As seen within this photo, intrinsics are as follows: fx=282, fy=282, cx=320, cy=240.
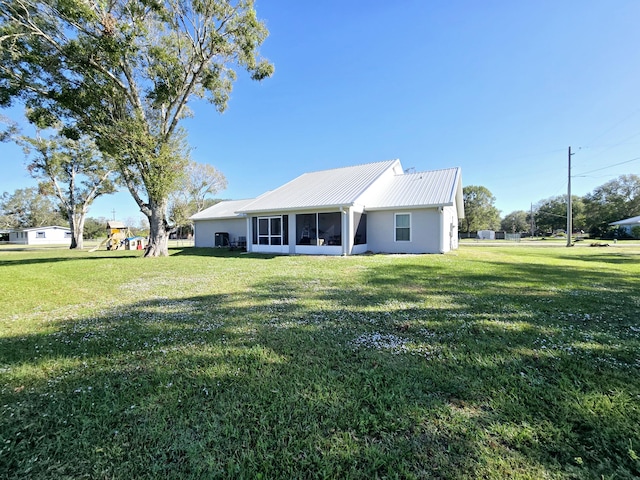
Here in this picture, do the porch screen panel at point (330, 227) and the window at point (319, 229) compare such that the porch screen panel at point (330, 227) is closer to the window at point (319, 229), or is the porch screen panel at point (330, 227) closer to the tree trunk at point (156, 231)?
the window at point (319, 229)

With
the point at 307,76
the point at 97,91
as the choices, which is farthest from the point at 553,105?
the point at 97,91

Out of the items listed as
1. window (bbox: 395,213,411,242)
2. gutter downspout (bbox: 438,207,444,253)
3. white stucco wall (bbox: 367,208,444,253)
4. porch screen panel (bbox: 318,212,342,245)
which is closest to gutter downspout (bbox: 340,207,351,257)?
porch screen panel (bbox: 318,212,342,245)

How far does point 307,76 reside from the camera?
54.6 feet

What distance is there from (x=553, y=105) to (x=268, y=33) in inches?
690

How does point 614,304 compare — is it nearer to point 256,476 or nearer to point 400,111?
point 256,476

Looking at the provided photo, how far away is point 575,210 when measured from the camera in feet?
169

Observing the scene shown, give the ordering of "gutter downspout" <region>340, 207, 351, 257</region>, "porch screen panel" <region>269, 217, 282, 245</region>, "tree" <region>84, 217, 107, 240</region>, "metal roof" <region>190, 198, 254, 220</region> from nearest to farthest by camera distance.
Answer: "gutter downspout" <region>340, 207, 351, 257</region>, "porch screen panel" <region>269, 217, 282, 245</region>, "metal roof" <region>190, 198, 254, 220</region>, "tree" <region>84, 217, 107, 240</region>

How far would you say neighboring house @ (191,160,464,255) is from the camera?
1346 cm

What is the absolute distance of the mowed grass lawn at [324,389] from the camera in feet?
5.75

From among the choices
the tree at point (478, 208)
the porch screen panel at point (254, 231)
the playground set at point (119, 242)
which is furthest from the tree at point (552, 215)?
the playground set at point (119, 242)

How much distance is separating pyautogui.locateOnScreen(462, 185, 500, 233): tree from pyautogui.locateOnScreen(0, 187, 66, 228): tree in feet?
259

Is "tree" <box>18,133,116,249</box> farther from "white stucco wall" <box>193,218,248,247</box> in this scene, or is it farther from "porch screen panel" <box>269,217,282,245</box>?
"porch screen panel" <box>269,217,282,245</box>

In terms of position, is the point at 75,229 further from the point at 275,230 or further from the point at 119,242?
the point at 275,230

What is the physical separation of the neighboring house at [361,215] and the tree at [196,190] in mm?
23307
